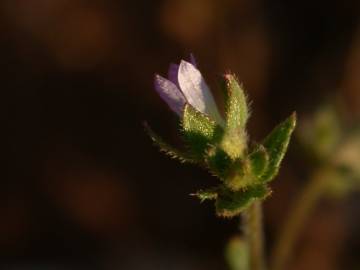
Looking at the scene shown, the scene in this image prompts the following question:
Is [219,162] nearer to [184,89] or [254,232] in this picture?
[184,89]

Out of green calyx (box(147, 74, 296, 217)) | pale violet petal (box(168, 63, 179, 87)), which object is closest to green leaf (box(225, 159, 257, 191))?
green calyx (box(147, 74, 296, 217))

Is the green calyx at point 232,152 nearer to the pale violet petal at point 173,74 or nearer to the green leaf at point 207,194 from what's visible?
the green leaf at point 207,194

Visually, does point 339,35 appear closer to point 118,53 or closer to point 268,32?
point 268,32

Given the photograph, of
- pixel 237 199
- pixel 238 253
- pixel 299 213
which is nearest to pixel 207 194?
pixel 237 199

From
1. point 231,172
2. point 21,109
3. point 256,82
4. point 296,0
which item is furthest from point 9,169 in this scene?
point 231,172

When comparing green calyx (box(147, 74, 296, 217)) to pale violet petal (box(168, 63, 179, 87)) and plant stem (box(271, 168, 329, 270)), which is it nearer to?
pale violet petal (box(168, 63, 179, 87))

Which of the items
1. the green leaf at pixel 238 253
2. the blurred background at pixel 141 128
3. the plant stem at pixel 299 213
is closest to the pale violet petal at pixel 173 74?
the green leaf at pixel 238 253

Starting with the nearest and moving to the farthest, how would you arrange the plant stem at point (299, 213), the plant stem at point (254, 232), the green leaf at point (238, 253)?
1. the plant stem at point (254, 232)
2. the green leaf at point (238, 253)
3. the plant stem at point (299, 213)
